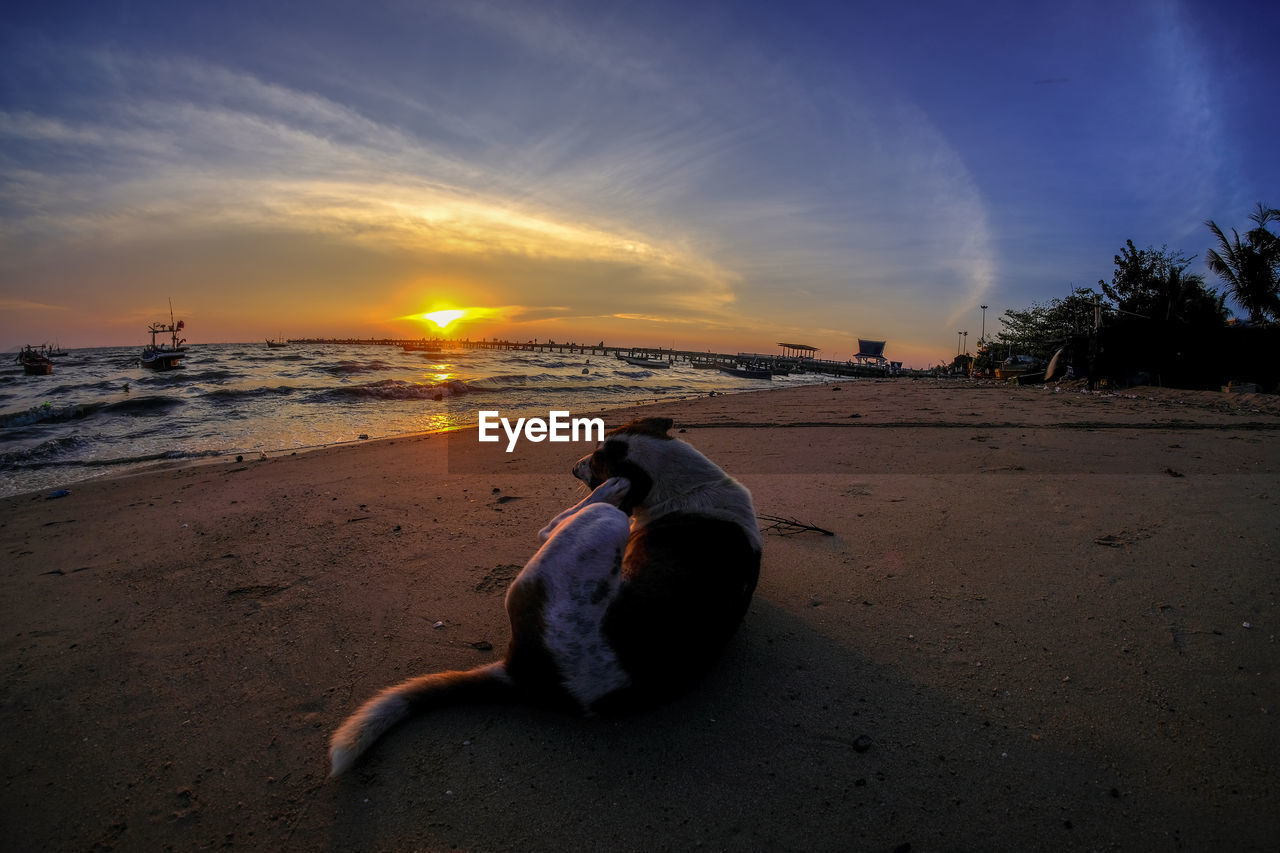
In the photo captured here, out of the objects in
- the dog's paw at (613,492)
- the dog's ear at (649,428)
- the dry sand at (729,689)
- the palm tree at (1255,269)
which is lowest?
the dry sand at (729,689)

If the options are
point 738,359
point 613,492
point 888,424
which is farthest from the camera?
point 738,359

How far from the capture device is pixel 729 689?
2664 millimetres

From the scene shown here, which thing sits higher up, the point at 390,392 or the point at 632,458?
the point at 632,458

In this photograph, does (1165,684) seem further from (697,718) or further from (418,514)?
(418,514)

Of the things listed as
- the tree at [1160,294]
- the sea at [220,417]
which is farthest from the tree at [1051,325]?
the sea at [220,417]

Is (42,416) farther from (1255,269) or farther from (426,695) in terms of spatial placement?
(1255,269)

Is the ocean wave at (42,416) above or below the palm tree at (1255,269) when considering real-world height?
below

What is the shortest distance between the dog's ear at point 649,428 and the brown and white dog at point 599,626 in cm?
94

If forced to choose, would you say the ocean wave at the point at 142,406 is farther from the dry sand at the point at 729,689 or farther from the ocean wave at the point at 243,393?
the dry sand at the point at 729,689

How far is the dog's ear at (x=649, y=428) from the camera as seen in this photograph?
3.69 metres

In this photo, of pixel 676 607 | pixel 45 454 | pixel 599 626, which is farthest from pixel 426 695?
pixel 45 454

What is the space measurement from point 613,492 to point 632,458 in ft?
1.52

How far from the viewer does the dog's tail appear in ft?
7.75

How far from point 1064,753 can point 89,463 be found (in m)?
13.7
